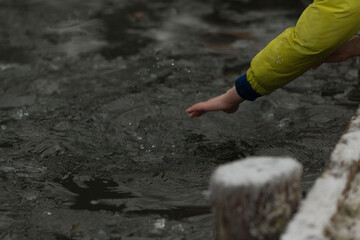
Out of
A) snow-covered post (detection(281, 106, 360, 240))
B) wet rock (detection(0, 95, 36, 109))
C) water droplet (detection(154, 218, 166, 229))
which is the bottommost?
wet rock (detection(0, 95, 36, 109))

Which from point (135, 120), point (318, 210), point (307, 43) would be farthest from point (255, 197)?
point (135, 120)

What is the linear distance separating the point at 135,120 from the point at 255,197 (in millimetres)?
2489

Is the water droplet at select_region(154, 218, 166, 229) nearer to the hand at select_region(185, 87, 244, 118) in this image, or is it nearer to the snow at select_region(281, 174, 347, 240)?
the hand at select_region(185, 87, 244, 118)

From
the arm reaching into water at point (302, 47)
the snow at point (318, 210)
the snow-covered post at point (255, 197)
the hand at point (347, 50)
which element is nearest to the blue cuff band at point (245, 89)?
the arm reaching into water at point (302, 47)

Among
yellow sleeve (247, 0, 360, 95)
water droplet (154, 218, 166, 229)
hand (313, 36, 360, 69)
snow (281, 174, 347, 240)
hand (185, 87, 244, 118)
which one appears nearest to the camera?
snow (281, 174, 347, 240)

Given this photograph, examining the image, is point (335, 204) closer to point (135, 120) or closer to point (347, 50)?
point (347, 50)

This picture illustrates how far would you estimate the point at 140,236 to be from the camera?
115 inches

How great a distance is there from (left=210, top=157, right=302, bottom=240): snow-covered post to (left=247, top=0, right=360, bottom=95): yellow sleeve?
1.31 meters

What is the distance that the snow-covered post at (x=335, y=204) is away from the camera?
2.01 m

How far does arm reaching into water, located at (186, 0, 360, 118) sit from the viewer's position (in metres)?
3.15

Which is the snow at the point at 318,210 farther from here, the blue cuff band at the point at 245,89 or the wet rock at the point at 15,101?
the wet rock at the point at 15,101

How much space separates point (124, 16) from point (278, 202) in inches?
222

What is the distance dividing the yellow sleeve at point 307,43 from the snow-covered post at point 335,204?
82 centimetres

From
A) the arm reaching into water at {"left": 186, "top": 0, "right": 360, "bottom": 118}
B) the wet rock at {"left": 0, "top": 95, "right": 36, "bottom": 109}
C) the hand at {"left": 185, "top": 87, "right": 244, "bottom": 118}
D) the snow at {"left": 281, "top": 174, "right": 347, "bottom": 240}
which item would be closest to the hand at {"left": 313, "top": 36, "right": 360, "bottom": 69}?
the arm reaching into water at {"left": 186, "top": 0, "right": 360, "bottom": 118}
